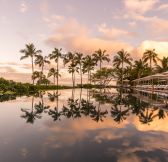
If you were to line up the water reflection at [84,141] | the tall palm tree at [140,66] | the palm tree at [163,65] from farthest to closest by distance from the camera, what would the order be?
1. the tall palm tree at [140,66]
2. the palm tree at [163,65]
3. the water reflection at [84,141]

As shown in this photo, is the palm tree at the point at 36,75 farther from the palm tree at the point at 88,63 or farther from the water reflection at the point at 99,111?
the water reflection at the point at 99,111

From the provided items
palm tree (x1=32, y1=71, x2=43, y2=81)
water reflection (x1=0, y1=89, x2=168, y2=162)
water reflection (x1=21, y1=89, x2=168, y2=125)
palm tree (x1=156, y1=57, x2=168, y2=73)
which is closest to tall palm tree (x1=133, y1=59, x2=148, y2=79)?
palm tree (x1=156, y1=57, x2=168, y2=73)

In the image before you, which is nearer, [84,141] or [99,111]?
[84,141]

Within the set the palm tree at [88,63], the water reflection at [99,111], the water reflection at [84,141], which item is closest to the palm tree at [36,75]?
the palm tree at [88,63]

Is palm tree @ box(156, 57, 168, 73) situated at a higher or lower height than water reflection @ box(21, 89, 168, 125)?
higher

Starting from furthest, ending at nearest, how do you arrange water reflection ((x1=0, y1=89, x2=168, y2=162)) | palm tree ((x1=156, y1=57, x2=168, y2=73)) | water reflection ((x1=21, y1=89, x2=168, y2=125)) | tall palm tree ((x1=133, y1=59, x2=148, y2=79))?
tall palm tree ((x1=133, y1=59, x2=148, y2=79)) < palm tree ((x1=156, y1=57, x2=168, y2=73)) < water reflection ((x1=21, y1=89, x2=168, y2=125)) < water reflection ((x1=0, y1=89, x2=168, y2=162))

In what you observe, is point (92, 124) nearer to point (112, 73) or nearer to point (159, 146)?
point (159, 146)

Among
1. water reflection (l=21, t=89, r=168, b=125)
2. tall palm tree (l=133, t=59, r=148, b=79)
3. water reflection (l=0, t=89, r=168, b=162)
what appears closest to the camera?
water reflection (l=0, t=89, r=168, b=162)

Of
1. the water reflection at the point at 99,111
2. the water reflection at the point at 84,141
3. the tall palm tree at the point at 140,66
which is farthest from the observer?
the tall palm tree at the point at 140,66

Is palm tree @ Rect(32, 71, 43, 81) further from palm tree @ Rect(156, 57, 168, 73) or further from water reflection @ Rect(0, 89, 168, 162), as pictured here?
water reflection @ Rect(0, 89, 168, 162)

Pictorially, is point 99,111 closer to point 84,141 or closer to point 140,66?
point 84,141

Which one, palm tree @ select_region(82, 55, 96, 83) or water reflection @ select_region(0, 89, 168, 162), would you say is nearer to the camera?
water reflection @ select_region(0, 89, 168, 162)

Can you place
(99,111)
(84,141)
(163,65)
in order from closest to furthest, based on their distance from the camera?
(84,141), (99,111), (163,65)

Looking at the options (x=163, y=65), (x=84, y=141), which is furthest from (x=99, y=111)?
(x=163, y=65)
